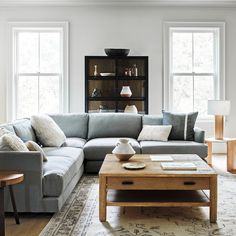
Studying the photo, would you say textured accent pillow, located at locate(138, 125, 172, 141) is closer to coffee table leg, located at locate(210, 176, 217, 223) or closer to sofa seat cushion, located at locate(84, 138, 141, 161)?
sofa seat cushion, located at locate(84, 138, 141, 161)

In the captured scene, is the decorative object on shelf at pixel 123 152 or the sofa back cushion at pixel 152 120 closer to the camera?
the decorative object on shelf at pixel 123 152

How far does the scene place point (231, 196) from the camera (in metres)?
3.97

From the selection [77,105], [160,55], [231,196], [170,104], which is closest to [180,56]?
[160,55]

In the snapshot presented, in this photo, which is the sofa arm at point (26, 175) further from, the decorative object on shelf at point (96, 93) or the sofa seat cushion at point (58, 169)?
the decorative object on shelf at point (96, 93)

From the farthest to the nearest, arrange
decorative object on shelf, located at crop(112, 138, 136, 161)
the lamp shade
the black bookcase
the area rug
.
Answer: the black bookcase, the lamp shade, decorative object on shelf, located at crop(112, 138, 136, 161), the area rug

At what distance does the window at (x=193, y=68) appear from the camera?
687 centimetres

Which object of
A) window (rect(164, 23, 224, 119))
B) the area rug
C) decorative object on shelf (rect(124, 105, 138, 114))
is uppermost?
window (rect(164, 23, 224, 119))

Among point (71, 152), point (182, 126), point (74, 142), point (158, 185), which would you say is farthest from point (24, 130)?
point (182, 126)

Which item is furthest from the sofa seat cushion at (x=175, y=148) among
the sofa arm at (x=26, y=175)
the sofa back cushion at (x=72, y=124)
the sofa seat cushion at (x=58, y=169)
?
the sofa arm at (x=26, y=175)

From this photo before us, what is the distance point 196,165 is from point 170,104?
348cm

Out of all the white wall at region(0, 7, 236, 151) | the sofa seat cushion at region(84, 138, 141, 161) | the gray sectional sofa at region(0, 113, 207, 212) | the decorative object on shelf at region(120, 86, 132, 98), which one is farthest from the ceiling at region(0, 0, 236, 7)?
the sofa seat cushion at region(84, 138, 141, 161)

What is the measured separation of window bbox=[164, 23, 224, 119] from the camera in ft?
22.5

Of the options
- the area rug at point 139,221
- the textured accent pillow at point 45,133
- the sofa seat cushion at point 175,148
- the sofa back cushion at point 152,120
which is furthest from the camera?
the sofa back cushion at point 152,120

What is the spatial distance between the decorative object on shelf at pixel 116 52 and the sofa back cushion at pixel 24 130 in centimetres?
226
